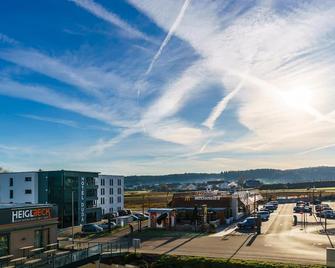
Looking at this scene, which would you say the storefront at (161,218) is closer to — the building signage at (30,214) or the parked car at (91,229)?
the parked car at (91,229)

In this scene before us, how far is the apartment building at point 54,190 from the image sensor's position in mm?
69500

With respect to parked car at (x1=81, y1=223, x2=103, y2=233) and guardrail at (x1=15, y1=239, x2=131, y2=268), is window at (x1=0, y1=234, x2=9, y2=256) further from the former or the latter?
parked car at (x1=81, y1=223, x2=103, y2=233)

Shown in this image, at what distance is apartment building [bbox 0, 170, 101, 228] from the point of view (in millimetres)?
69500

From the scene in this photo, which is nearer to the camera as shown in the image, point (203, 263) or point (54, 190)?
point (203, 263)

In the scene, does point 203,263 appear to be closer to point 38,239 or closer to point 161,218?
point 38,239

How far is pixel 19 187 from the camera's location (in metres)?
72.0

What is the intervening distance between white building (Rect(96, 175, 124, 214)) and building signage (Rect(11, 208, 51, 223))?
3979cm

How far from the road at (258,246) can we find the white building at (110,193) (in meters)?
33.1

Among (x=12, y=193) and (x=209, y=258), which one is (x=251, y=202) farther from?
(x=209, y=258)

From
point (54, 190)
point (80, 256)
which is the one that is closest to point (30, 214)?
point (80, 256)

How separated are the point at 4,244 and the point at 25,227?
2631 millimetres

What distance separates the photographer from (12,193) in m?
72.5

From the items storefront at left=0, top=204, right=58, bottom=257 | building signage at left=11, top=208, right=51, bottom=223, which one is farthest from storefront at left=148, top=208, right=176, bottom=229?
building signage at left=11, top=208, right=51, bottom=223

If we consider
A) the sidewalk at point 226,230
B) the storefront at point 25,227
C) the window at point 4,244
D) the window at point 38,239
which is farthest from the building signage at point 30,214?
the sidewalk at point 226,230
